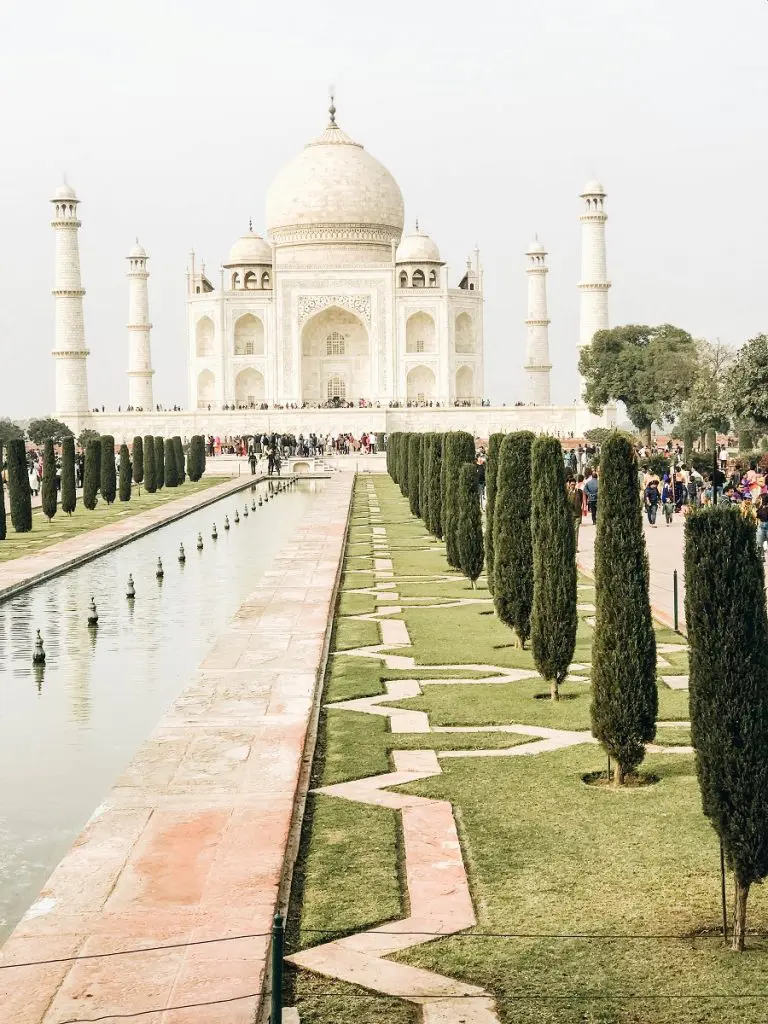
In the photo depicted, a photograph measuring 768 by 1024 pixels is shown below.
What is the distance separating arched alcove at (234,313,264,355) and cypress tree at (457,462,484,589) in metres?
34.3

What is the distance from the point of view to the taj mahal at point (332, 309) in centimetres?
4128

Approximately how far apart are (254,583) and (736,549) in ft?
26.9

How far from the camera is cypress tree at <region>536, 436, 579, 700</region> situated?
260 inches

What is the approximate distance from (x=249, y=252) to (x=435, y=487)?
33.0m

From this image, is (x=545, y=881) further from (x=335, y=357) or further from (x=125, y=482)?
(x=335, y=357)

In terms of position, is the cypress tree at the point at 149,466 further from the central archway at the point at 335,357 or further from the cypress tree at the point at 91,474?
the central archway at the point at 335,357

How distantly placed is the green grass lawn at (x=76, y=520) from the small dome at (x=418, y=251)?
→ 64.6 feet

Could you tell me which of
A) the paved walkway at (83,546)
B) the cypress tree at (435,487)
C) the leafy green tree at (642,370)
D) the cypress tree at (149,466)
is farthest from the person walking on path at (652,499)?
the leafy green tree at (642,370)

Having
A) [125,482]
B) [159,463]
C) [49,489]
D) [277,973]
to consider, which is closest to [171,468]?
[159,463]

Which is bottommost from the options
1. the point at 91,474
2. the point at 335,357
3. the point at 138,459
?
the point at 91,474

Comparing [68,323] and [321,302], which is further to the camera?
[321,302]

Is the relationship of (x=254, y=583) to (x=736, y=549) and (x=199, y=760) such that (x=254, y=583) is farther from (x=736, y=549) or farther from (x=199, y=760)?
(x=736, y=549)

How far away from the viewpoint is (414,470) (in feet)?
61.4

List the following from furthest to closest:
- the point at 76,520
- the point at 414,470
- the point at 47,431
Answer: the point at 47,431 < the point at 76,520 < the point at 414,470
